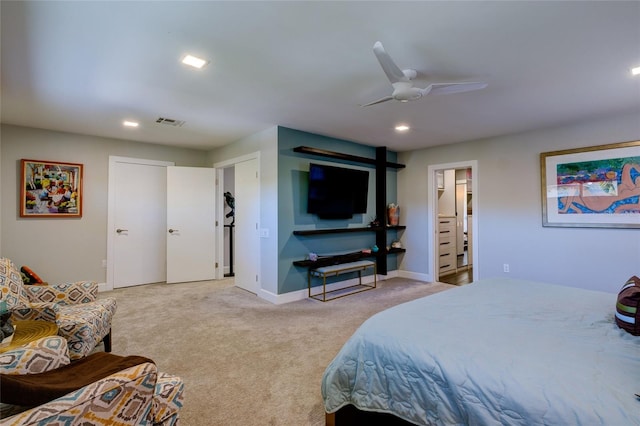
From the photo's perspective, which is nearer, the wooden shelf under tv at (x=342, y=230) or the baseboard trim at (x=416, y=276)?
the wooden shelf under tv at (x=342, y=230)

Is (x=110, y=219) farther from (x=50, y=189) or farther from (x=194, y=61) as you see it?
(x=194, y=61)

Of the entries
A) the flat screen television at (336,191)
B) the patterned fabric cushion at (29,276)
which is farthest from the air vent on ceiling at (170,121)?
the patterned fabric cushion at (29,276)

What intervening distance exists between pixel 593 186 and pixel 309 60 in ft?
12.6

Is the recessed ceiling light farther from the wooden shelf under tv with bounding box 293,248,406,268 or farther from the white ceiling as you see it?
the wooden shelf under tv with bounding box 293,248,406,268

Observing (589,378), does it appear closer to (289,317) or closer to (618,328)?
(618,328)

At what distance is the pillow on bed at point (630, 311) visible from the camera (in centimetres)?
141

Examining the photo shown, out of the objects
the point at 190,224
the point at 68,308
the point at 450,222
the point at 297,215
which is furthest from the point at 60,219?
the point at 450,222

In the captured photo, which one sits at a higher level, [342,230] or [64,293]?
[342,230]

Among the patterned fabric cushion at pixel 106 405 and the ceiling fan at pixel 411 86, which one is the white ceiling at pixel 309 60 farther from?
the patterned fabric cushion at pixel 106 405

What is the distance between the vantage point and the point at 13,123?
398 centimetres

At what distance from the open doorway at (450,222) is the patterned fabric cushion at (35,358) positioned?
500 cm

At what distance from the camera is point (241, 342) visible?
2809 mm

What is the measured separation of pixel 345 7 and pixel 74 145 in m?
4.64

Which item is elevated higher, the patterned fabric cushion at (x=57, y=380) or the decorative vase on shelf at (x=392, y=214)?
the decorative vase on shelf at (x=392, y=214)
